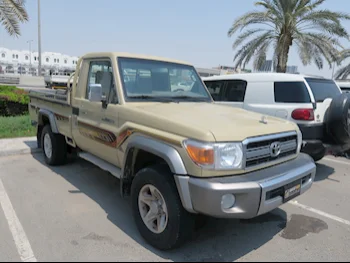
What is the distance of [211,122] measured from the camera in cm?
308

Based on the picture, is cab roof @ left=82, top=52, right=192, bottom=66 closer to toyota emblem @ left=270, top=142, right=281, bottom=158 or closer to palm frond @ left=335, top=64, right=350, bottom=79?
toyota emblem @ left=270, top=142, right=281, bottom=158

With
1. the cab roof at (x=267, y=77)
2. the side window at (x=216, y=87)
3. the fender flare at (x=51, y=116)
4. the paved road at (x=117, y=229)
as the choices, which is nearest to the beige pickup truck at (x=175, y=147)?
the paved road at (x=117, y=229)

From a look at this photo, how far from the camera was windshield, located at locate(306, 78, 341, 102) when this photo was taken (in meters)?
5.59

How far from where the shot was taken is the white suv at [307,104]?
5148 mm

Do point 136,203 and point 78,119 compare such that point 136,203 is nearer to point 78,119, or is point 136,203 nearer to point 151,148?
point 151,148

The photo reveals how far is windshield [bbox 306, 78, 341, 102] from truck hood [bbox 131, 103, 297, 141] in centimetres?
236

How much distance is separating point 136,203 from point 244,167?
130 centimetres

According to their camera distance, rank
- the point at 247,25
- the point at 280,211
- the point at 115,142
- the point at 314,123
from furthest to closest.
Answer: the point at 247,25 < the point at 314,123 < the point at 280,211 < the point at 115,142

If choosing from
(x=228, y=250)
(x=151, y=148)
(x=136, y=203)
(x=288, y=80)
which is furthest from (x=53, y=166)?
(x=288, y=80)

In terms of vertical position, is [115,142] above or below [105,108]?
below

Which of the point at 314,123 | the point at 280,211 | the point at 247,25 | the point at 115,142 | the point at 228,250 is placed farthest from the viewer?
the point at 247,25

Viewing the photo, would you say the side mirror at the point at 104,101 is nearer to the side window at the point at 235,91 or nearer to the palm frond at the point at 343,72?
the side window at the point at 235,91

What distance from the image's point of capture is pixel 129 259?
303 centimetres

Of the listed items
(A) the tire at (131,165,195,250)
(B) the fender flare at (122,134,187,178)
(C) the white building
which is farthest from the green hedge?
(C) the white building
